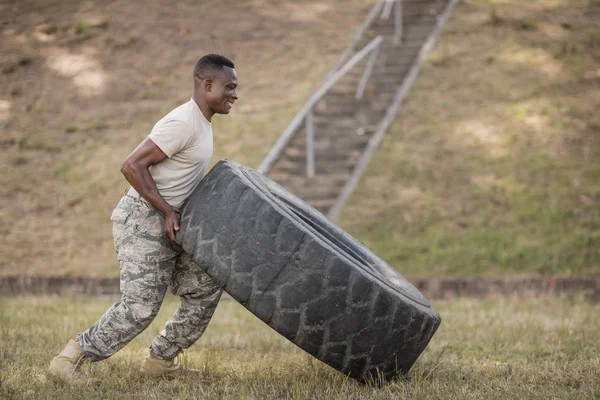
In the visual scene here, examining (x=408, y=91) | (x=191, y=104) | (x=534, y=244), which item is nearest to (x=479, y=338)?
(x=191, y=104)

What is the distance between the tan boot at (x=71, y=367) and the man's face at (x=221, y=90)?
1.72m

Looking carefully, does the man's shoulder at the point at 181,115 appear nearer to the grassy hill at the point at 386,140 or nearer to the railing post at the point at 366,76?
the grassy hill at the point at 386,140

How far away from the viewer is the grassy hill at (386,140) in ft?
34.2

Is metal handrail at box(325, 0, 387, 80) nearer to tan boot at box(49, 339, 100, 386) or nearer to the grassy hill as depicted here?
the grassy hill

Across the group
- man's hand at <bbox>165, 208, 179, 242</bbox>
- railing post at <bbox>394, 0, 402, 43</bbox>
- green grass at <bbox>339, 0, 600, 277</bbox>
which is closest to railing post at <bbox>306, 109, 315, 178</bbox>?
green grass at <bbox>339, 0, 600, 277</bbox>

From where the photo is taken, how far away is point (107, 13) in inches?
671

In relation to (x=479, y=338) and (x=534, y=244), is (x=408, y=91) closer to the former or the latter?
(x=534, y=244)

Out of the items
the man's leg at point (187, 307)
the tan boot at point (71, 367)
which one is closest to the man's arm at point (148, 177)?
the man's leg at point (187, 307)

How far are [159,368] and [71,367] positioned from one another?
1.93 feet

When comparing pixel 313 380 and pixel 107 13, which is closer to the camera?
pixel 313 380

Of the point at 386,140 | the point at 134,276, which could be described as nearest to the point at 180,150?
the point at 134,276

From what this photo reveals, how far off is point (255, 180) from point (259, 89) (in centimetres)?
997

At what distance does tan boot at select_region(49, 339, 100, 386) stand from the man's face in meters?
1.72

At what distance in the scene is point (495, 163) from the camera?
11312mm
